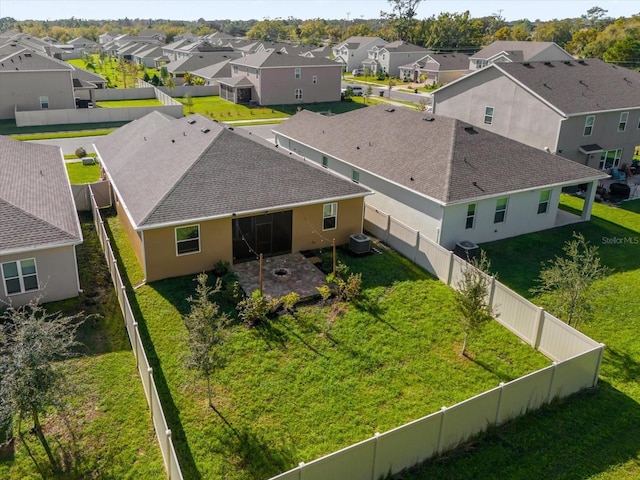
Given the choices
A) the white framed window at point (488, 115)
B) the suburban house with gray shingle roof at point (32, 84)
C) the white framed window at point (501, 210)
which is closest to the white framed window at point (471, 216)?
the white framed window at point (501, 210)

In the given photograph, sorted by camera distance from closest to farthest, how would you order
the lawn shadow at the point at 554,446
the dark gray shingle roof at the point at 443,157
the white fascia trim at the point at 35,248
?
the lawn shadow at the point at 554,446, the white fascia trim at the point at 35,248, the dark gray shingle roof at the point at 443,157

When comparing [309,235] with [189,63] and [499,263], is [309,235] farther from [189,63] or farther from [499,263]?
[189,63]

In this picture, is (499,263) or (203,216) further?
(499,263)

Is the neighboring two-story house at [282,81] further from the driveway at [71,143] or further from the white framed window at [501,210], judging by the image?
the white framed window at [501,210]

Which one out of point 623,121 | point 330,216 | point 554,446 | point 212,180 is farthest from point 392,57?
point 554,446

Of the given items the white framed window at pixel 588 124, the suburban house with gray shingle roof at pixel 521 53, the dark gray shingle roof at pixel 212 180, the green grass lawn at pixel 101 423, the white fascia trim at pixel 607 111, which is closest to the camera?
the green grass lawn at pixel 101 423

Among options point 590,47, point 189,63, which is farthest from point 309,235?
point 590,47
